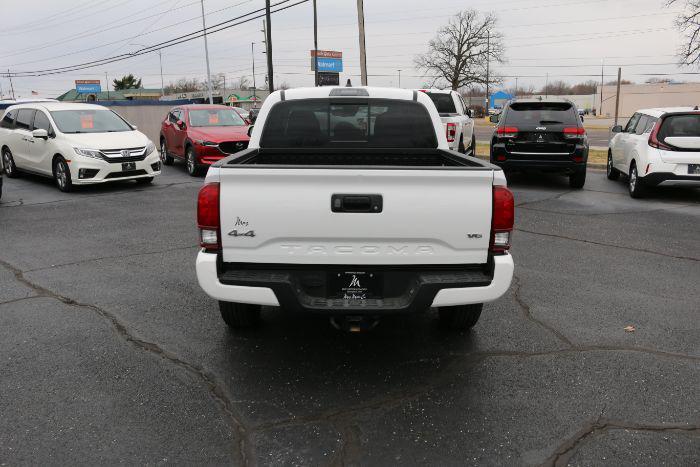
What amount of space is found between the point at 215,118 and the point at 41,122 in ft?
14.2

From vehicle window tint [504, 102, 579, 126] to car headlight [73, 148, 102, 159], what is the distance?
825cm

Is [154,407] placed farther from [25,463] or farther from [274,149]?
[274,149]

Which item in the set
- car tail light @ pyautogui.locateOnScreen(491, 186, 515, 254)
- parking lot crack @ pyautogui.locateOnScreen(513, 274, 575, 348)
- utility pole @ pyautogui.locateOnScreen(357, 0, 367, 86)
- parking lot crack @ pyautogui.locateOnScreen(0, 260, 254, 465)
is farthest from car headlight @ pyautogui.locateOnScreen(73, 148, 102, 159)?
utility pole @ pyautogui.locateOnScreen(357, 0, 367, 86)

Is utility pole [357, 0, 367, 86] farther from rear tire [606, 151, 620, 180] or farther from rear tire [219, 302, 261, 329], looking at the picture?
rear tire [219, 302, 261, 329]

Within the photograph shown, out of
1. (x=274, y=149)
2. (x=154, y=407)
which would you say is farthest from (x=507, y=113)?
(x=154, y=407)

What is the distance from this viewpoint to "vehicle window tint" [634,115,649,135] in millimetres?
11551

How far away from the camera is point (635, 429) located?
11.1ft

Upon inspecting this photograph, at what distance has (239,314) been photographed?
4590 millimetres

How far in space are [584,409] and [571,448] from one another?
47 centimetres

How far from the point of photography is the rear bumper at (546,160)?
39.3 ft

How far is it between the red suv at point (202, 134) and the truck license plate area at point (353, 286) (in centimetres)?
1142

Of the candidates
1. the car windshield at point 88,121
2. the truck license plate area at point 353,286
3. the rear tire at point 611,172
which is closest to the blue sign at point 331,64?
the car windshield at point 88,121

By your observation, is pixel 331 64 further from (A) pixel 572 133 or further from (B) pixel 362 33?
(A) pixel 572 133

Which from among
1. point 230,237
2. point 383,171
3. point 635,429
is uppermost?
point 383,171
